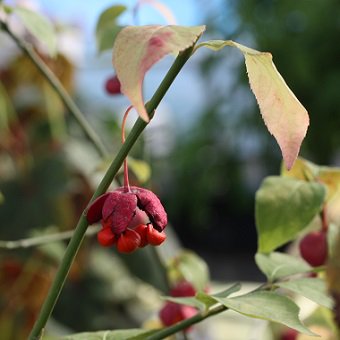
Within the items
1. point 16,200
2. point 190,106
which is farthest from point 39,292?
point 190,106

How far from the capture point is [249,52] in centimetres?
31

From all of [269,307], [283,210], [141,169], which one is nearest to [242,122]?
[141,169]

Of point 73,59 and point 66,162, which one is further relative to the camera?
point 73,59

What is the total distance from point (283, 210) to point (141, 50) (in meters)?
0.21

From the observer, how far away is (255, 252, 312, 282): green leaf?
1.42ft

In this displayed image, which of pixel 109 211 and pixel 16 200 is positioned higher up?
pixel 109 211

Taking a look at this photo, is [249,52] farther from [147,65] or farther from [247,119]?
[247,119]

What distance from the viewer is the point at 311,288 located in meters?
0.40

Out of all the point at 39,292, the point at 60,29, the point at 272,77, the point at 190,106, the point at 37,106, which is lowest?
the point at 190,106

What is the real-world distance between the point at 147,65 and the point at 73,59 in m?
1.31

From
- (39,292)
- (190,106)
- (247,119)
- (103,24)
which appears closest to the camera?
(103,24)

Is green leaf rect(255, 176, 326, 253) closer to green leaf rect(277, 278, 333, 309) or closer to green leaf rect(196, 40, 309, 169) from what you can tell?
green leaf rect(277, 278, 333, 309)

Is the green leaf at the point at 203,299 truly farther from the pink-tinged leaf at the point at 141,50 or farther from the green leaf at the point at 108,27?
the green leaf at the point at 108,27

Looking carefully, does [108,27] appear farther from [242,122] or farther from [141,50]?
[242,122]
